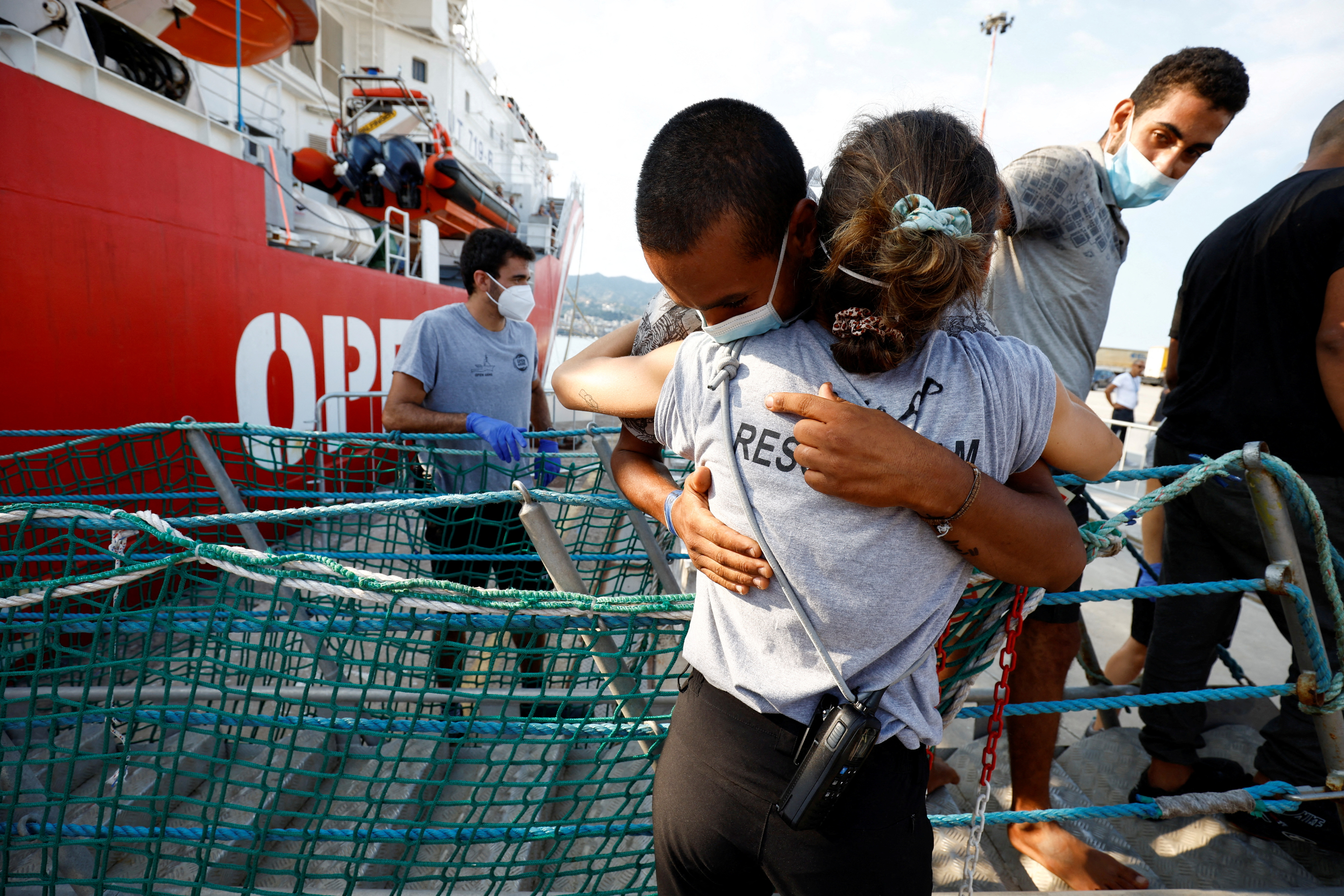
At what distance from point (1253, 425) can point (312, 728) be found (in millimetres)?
2615

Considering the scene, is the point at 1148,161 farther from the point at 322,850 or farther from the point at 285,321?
the point at 285,321

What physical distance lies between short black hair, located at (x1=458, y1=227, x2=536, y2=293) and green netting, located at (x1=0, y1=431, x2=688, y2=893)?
1.04 m

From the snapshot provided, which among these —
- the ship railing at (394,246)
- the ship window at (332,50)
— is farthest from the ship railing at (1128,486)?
the ship window at (332,50)

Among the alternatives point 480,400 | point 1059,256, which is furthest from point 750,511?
point 480,400

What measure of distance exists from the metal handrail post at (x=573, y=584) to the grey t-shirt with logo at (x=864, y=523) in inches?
20.2

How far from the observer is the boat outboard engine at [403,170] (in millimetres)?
10180

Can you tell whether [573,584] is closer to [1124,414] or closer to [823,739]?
[823,739]

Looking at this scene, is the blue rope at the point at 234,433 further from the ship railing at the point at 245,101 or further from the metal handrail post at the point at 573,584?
the ship railing at the point at 245,101

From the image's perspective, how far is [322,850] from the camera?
2.05 meters

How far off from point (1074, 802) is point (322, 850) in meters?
2.42

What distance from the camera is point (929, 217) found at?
29.0 inches

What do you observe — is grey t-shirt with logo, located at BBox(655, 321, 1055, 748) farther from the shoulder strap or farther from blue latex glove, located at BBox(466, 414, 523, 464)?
blue latex glove, located at BBox(466, 414, 523, 464)

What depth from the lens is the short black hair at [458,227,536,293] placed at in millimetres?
3391

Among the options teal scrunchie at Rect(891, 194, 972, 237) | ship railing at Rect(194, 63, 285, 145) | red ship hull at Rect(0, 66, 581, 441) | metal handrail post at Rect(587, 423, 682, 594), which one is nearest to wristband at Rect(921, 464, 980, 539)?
teal scrunchie at Rect(891, 194, 972, 237)
